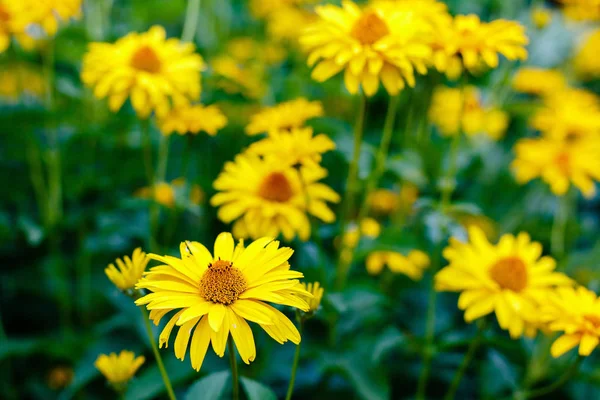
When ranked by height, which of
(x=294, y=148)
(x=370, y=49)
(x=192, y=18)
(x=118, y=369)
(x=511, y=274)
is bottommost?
(x=118, y=369)

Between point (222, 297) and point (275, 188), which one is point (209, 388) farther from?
point (275, 188)

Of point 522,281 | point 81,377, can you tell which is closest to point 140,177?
point 81,377

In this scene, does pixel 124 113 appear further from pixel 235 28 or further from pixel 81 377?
pixel 235 28

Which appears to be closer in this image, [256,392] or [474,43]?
[256,392]

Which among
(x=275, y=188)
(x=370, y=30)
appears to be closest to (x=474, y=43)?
(x=370, y=30)

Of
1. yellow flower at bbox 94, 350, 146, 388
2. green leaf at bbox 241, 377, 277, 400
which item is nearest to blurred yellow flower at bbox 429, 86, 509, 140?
green leaf at bbox 241, 377, 277, 400

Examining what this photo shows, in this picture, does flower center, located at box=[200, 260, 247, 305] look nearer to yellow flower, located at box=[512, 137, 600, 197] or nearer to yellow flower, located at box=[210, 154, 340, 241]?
yellow flower, located at box=[210, 154, 340, 241]

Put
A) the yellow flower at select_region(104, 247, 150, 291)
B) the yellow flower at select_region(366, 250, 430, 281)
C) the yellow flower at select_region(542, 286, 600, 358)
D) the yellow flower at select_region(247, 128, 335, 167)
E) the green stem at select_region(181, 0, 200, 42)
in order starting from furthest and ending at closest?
1. the green stem at select_region(181, 0, 200, 42)
2. the yellow flower at select_region(366, 250, 430, 281)
3. the yellow flower at select_region(247, 128, 335, 167)
4. the yellow flower at select_region(542, 286, 600, 358)
5. the yellow flower at select_region(104, 247, 150, 291)
